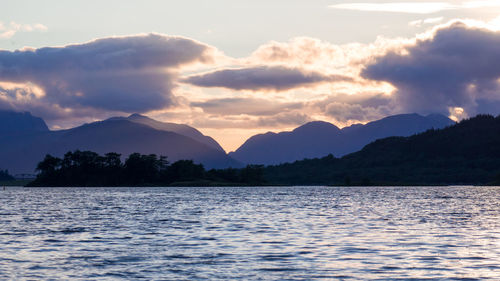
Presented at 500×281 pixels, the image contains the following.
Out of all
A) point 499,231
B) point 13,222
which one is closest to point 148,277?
point 499,231

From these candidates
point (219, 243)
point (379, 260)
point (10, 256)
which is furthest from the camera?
point (219, 243)

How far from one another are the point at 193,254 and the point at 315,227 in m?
26.2

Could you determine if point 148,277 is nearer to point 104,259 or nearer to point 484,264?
point 104,259

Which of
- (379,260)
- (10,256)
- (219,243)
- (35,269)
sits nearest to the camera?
(35,269)

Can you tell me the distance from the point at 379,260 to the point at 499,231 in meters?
30.7

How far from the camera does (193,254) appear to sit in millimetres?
48875

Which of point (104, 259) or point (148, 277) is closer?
point (148, 277)

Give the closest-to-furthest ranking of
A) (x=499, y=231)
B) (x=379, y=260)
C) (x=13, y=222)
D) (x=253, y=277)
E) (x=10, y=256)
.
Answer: (x=253, y=277) < (x=379, y=260) < (x=10, y=256) < (x=499, y=231) < (x=13, y=222)

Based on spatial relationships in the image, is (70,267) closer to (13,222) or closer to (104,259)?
(104,259)

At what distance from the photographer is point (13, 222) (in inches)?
3260

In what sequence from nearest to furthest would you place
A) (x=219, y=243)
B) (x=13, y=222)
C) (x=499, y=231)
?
(x=219, y=243) < (x=499, y=231) < (x=13, y=222)

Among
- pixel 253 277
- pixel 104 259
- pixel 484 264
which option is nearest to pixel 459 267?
pixel 484 264

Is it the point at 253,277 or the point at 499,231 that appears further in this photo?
the point at 499,231

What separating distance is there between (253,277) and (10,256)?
21084 millimetres
